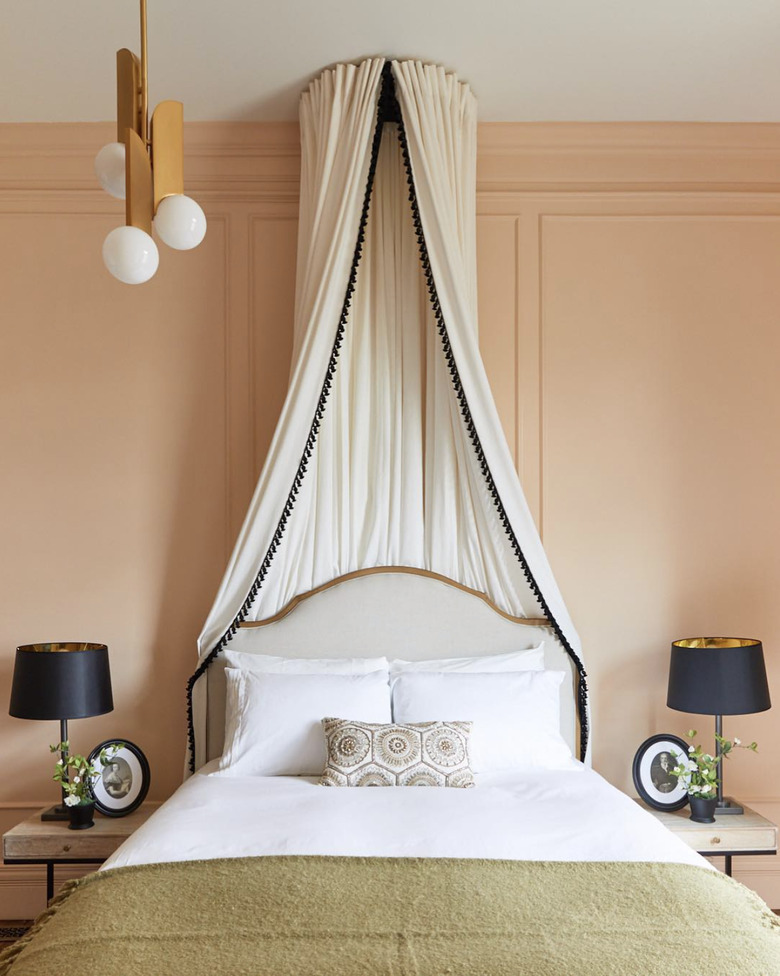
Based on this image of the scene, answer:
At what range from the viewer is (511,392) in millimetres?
3607

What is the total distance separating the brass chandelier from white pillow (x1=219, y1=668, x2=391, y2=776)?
161 cm

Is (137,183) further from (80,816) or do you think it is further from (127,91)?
(80,816)

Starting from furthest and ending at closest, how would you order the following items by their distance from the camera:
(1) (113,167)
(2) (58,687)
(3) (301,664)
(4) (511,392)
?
(4) (511,392) → (3) (301,664) → (2) (58,687) → (1) (113,167)

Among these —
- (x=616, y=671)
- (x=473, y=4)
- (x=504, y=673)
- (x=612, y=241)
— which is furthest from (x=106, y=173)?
(x=616, y=671)

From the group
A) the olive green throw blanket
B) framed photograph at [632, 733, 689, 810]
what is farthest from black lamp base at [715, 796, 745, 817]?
the olive green throw blanket

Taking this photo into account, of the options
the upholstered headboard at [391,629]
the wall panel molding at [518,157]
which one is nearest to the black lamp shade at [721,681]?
the upholstered headboard at [391,629]

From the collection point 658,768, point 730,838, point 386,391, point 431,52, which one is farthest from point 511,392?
point 730,838

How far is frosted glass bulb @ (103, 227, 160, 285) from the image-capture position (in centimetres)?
175

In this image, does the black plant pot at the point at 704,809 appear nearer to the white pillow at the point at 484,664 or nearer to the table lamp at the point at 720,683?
the table lamp at the point at 720,683

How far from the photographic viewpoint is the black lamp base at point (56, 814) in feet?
10.2

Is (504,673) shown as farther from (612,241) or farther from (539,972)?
(612,241)

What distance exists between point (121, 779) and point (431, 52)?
286cm

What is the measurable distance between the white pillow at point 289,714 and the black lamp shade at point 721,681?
1.07 m

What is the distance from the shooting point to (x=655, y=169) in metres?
3.66
